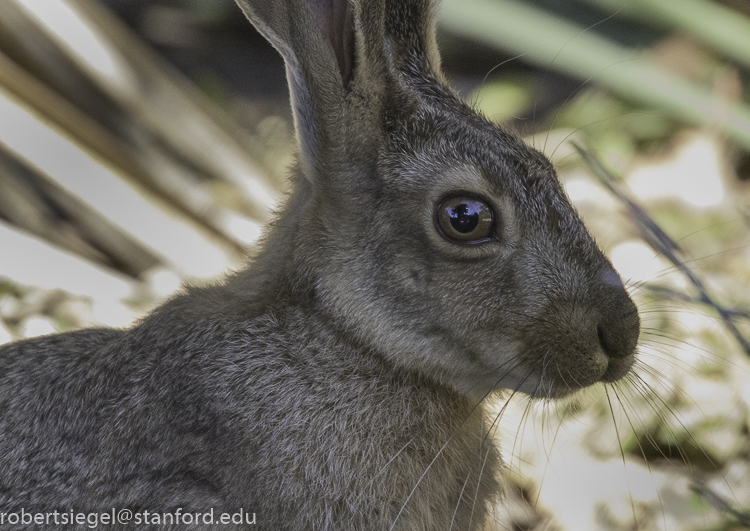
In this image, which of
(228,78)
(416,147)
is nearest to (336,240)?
(416,147)

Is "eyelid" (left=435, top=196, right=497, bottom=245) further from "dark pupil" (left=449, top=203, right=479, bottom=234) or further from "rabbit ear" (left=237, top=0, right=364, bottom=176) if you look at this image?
"rabbit ear" (left=237, top=0, right=364, bottom=176)

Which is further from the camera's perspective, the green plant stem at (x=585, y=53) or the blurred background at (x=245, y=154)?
the green plant stem at (x=585, y=53)

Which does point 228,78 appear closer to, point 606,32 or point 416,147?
point 606,32

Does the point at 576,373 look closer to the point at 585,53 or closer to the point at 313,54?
the point at 313,54

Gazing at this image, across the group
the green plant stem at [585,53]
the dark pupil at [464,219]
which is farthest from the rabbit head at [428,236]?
the green plant stem at [585,53]

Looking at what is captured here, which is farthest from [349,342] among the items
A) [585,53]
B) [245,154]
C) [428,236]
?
[585,53]

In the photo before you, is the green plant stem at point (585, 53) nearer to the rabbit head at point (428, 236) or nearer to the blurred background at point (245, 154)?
the blurred background at point (245, 154)

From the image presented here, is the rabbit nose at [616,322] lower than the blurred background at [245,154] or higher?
lower
